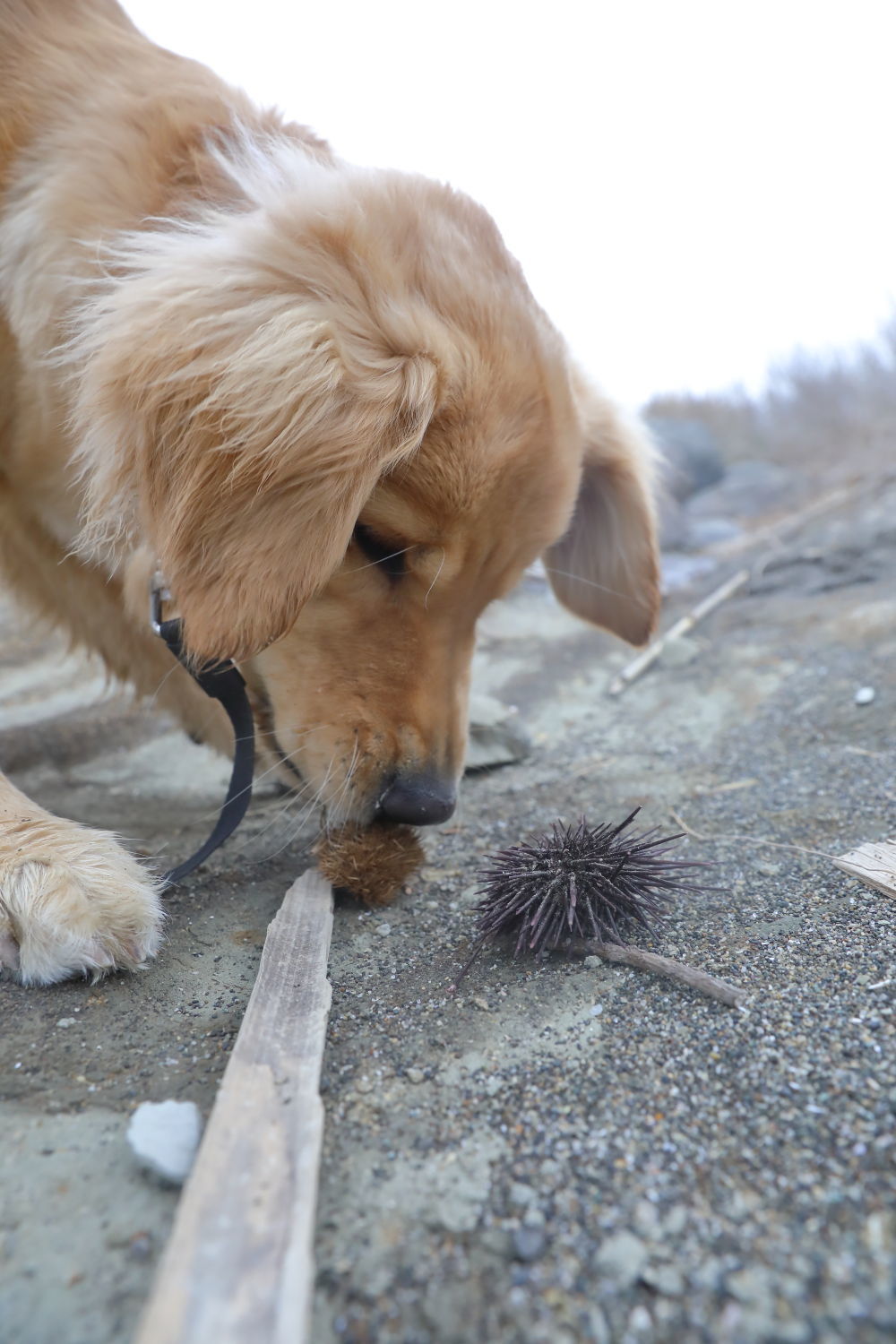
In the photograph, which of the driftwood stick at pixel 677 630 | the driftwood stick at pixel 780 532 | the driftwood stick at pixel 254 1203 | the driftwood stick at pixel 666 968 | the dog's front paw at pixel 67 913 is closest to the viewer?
the driftwood stick at pixel 254 1203

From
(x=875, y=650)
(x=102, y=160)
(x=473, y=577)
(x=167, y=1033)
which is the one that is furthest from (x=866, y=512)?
(x=167, y=1033)

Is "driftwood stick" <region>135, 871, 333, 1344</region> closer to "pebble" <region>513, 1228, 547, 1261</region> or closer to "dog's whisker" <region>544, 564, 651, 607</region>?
"pebble" <region>513, 1228, 547, 1261</region>

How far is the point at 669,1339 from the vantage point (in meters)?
0.93

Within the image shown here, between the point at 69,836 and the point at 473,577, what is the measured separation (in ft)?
3.72

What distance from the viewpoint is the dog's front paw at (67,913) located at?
169 centimetres

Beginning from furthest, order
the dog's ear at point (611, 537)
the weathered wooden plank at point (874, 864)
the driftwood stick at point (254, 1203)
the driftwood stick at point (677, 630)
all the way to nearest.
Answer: the driftwood stick at point (677, 630) < the dog's ear at point (611, 537) < the weathered wooden plank at point (874, 864) < the driftwood stick at point (254, 1203)

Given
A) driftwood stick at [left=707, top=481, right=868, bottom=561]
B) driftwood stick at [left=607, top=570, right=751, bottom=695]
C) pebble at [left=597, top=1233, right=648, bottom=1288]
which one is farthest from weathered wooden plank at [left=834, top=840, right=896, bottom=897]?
driftwood stick at [left=707, top=481, right=868, bottom=561]

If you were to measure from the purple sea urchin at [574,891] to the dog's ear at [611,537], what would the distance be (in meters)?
1.36

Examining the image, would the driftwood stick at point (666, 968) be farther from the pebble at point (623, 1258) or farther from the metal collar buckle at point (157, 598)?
the metal collar buckle at point (157, 598)

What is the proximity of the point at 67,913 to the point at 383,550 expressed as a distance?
1027mm

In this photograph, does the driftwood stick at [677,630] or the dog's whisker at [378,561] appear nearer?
the dog's whisker at [378,561]

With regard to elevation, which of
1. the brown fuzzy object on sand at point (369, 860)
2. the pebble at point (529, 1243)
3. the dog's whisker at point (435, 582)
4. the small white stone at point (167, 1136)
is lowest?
the brown fuzzy object on sand at point (369, 860)

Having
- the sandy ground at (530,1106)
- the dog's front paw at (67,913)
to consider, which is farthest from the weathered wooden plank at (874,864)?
the dog's front paw at (67,913)

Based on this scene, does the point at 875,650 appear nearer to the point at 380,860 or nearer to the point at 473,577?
the point at 473,577
